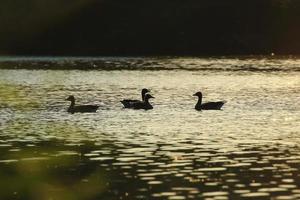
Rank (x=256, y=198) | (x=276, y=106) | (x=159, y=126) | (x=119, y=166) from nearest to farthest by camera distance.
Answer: (x=256, y=198) < (x=119, y=166) < (x=159, y=126) < (x=276, y=106)

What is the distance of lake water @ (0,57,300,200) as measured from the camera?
94.1ft

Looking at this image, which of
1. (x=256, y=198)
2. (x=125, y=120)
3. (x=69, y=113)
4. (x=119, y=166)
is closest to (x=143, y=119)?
(x=125, y=120)

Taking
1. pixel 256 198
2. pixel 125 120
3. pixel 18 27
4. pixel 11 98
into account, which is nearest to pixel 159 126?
pixel 125 120

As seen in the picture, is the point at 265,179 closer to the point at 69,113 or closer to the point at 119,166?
the point at 119,166

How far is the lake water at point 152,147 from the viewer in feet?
94.1

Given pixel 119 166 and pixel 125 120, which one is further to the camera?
pixel 125 120

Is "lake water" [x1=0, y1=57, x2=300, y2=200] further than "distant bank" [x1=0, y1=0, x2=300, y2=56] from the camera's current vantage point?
No

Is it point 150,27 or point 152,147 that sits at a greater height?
point 152,147

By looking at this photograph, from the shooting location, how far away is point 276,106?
59.0 metres

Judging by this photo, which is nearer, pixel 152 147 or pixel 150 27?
→ pixel 152 147

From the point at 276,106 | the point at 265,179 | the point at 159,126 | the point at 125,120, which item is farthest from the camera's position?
the point at 276,106

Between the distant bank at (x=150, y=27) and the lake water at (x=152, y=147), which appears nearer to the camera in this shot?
the lake water at (x=152, y=147)

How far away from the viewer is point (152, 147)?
37281 millimetres

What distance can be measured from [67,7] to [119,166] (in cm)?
15458
